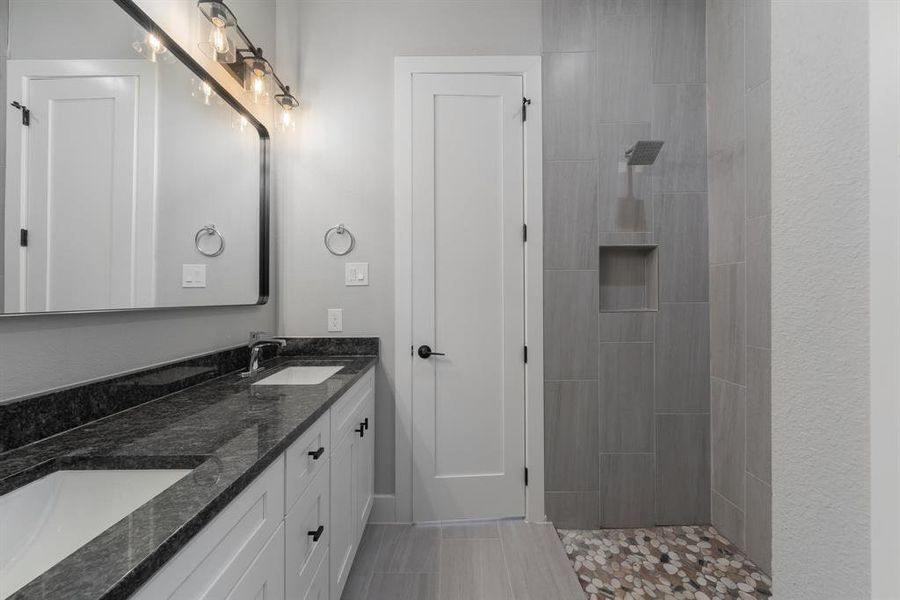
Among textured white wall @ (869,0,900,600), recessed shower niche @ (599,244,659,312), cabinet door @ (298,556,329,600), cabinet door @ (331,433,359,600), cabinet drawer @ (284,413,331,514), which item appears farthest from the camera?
recessed shower niche @ (599,244,659,312)

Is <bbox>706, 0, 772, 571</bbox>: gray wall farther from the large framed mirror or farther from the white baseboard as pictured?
the large framed mirror

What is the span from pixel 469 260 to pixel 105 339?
4.94 ft

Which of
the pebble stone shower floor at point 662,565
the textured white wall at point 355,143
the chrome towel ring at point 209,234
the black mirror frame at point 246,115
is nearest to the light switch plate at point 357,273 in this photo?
the textured white wall at point 355,143

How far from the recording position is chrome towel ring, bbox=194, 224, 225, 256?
4.96 feet

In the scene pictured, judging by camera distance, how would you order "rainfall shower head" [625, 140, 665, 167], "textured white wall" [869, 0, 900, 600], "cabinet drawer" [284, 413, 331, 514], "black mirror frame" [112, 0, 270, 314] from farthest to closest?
1. "rainfall shower head" [625, 140, 665, 167]
2. "black mirror frame" [112, 0, 270, 314]
3. "cabinet drawer" [284, 413, 331, 514]
4. "textured white wall" [869, 0, 900, 600]

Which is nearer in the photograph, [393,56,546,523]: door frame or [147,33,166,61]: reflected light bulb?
[147,33,166,61]: reflected light bulb

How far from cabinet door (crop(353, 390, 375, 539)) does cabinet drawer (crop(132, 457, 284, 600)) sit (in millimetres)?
781

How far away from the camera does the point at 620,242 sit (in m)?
2.06

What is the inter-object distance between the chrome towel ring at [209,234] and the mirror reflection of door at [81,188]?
0.84 feet

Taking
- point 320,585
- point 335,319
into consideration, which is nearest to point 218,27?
point 335,319

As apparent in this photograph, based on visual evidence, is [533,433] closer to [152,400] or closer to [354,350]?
[354,350]

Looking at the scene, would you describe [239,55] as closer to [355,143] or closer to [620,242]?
[355,143]

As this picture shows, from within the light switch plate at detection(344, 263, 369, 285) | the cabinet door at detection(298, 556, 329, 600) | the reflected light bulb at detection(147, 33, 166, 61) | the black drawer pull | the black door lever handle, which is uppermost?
the reflected light bulb at detection(147, 33, 166, 61)

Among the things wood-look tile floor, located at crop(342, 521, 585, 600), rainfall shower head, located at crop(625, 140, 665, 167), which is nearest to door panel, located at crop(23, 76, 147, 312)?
wood-look tile floor, located at crop(342, 521, 585, 600)
